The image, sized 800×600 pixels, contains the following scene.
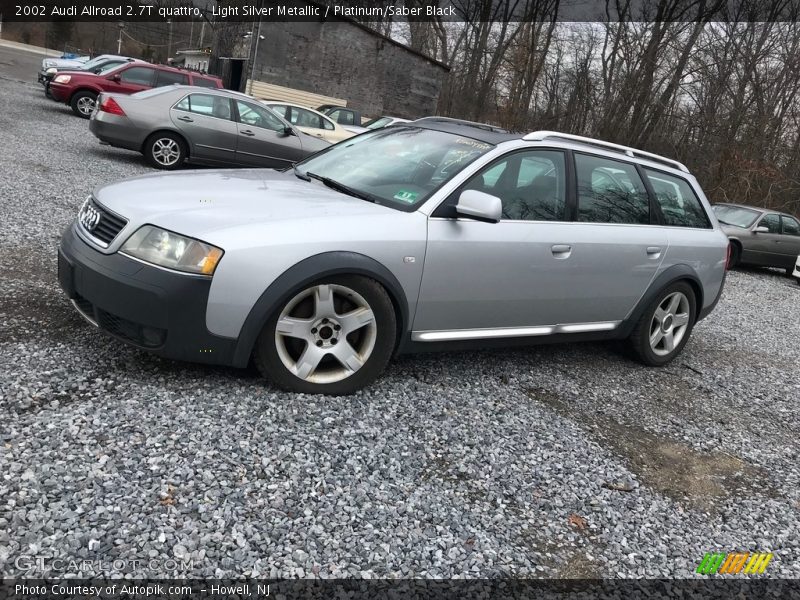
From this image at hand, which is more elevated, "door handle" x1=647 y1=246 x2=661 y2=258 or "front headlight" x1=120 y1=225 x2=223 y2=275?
"door handle" x1=647 y1=246 x2=661 y2=258

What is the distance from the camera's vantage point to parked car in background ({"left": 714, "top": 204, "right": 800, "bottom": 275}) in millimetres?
13961

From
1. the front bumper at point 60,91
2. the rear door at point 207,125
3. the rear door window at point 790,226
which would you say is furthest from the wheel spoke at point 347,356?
the front bumper at point 60,91

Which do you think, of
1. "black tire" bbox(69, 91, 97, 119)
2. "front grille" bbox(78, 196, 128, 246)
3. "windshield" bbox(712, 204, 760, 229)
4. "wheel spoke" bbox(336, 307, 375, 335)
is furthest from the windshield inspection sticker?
"black tire" bbox(69, 91, 97, 119)

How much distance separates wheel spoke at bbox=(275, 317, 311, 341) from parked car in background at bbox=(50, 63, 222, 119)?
14314 millimetres

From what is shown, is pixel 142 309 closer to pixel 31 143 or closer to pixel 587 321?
pixel 587 321

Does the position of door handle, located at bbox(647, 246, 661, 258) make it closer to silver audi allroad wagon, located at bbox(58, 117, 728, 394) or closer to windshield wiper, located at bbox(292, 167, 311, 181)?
silver audi allroad wagon, located at bbox(58, 117, 728, 394)

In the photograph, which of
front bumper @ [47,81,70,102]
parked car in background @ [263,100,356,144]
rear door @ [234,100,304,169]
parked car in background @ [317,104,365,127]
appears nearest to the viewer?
rear door @ [234,100,304,169]

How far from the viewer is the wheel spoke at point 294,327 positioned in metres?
3.30

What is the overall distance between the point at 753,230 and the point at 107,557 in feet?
48.7

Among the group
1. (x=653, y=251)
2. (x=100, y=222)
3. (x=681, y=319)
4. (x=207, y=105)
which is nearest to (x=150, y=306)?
(x=100, y=222)

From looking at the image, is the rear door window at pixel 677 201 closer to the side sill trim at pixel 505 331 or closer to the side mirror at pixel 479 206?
the side sill trim at pixel 505 331

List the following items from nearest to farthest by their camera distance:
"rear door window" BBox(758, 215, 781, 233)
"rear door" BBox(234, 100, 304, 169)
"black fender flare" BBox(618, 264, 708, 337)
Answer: "black fender flare" BBox(618, 264, 708, 337), "rear door" BBox(234, 100, 304, 169), "rear door window" BBox(758, 215, 781, 233)

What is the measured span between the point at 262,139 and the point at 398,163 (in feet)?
26.3
